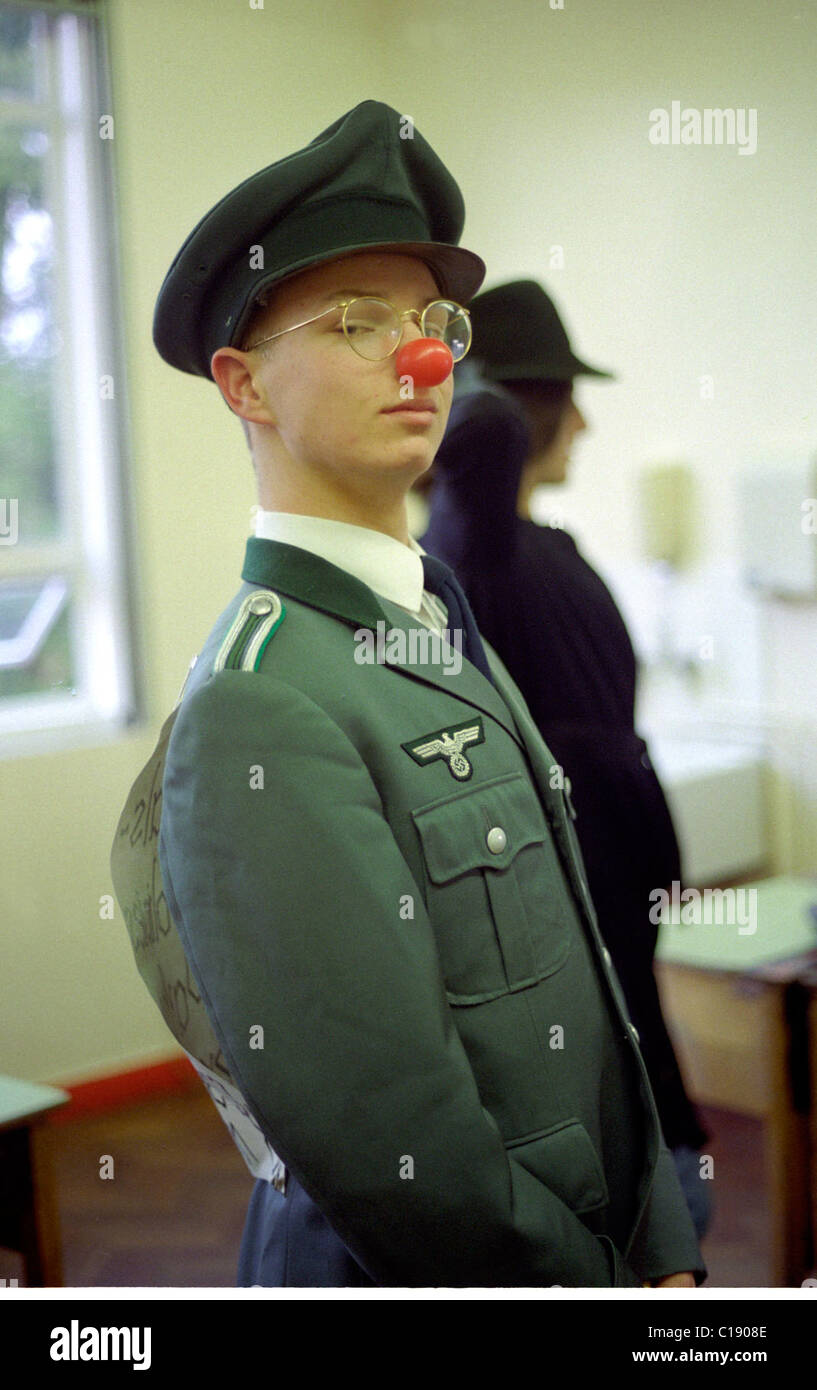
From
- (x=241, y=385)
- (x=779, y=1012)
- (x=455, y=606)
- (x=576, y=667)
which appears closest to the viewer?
(x=241, y=385)

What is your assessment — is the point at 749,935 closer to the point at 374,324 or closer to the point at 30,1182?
the point at 30,1182

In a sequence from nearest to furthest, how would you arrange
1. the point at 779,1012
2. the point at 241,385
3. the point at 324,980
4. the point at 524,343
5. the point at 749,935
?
the point at 324,980
the point at 241,385
the point at 524,343
the point at 779,1012
the point at 749,935

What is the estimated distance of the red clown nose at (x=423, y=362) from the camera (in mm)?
756

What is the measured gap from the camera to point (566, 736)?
1169mm

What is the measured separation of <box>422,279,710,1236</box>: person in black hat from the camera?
3.72 ft

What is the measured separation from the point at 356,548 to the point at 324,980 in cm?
27

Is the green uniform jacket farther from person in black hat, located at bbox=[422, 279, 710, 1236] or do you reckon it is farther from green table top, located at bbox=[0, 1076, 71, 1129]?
person in black hat, located at bbox=[422, 279, 710, 1236]

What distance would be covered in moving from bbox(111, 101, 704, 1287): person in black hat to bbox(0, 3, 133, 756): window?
64 millimetres

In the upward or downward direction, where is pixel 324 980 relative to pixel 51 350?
downward

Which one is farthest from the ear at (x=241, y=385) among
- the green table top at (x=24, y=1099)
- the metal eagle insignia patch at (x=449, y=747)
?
the green table top at (x=24, y=1099)

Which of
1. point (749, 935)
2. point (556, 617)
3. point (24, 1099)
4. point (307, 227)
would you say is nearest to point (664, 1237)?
point (24, 1099)

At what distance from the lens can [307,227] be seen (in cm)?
78

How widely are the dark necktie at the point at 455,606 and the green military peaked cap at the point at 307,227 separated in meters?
0.18

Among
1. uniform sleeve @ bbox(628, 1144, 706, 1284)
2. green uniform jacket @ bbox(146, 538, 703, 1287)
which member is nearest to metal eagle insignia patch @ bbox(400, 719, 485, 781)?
green uniform jacket @ bbox(146, 538, 703, 1287)
